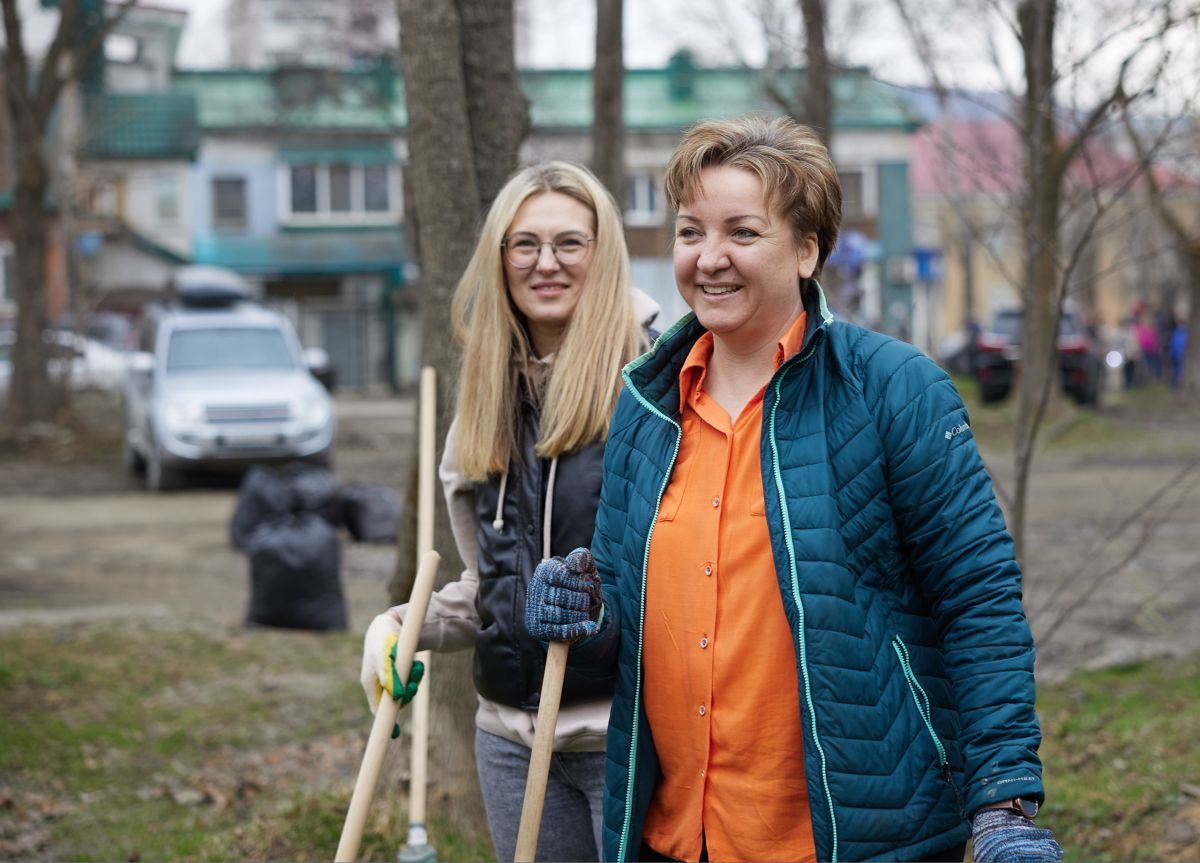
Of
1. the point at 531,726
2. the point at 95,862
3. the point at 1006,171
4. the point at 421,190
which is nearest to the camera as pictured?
the point at 531,726

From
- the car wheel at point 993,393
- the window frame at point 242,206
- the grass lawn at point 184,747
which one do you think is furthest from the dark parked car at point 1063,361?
the window frame at point 242,206

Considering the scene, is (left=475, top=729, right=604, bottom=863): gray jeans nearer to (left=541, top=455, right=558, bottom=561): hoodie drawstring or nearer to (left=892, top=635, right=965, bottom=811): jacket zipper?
(left=541, top=455, right=558, bottom=561): hoodie drawstring

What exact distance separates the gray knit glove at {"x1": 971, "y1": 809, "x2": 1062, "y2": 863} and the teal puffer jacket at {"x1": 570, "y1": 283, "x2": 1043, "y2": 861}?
0.11ft

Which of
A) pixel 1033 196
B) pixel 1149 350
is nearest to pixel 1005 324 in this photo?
pixel 1149 350

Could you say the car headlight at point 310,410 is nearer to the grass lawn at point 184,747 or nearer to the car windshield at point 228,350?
the car windshield at point 228,350

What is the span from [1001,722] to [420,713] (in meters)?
1.59

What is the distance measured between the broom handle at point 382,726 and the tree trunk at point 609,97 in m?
6.98

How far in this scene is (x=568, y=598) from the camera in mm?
2443

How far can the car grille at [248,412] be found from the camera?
15.7 metres

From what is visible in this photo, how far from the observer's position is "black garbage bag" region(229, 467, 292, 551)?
1151 centimetres

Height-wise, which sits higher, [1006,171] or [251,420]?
[1006,171]

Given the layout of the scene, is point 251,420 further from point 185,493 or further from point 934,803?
point 934,803

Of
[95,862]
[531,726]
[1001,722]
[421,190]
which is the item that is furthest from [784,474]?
[95,862]

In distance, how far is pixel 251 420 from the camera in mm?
15797
